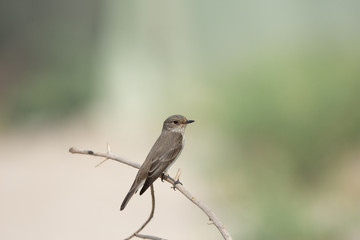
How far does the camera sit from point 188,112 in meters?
10.8

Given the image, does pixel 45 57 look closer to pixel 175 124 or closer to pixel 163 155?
pixel 175 124

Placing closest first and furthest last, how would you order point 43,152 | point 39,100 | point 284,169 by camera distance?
point 284,169 < point 43,152 < point 39,100

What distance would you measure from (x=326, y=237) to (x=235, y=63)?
5.10 metres

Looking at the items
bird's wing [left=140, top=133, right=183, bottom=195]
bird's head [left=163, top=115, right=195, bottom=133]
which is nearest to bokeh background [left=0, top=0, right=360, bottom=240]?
bird's head [left=163, top=115, right=195, bottom=133]

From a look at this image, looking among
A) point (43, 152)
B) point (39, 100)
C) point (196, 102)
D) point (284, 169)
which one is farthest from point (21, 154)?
point (284, 169)

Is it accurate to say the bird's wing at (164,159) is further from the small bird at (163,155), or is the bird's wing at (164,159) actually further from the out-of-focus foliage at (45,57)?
the out-of-focus foliage at (45,57)

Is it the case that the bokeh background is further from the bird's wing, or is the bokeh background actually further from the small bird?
the bird's wing

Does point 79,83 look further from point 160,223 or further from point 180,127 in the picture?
point 180,127

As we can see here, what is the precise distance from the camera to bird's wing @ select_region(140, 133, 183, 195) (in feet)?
12.1

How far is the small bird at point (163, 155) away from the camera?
3.68 metres

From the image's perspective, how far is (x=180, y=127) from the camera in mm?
4352

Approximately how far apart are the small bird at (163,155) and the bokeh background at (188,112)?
8.07 ft

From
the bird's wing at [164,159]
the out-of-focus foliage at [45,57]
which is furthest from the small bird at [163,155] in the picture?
the out-of-focus foliage at [45,57]

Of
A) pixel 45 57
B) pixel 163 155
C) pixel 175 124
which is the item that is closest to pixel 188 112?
pixel 45 57
